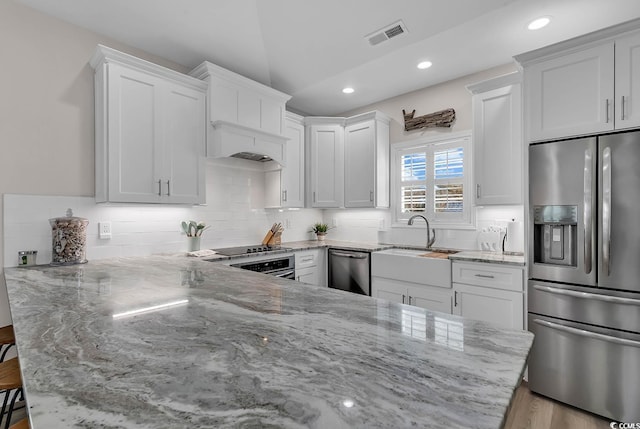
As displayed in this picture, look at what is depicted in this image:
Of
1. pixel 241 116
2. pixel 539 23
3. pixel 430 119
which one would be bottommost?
pixel 241 116

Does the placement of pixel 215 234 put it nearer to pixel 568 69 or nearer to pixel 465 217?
pixel 465 217

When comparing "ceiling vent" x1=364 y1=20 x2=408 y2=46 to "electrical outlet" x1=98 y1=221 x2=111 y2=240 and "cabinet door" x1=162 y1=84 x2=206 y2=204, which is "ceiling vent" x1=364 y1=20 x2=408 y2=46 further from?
"electrical outlet" x1=98 y1=221 x2=111 y2=240

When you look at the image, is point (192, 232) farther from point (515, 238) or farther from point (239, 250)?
point (515, 238)

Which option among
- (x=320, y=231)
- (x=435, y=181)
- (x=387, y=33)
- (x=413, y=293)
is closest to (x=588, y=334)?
(x=413, y=293)

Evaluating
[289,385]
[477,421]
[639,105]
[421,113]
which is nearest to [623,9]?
[639,105]

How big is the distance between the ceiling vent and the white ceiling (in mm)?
37

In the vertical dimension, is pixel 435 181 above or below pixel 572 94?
below

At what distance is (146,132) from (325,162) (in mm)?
2070

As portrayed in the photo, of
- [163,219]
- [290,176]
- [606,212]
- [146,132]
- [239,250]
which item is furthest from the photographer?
[290,176]

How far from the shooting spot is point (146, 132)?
251 centimetres

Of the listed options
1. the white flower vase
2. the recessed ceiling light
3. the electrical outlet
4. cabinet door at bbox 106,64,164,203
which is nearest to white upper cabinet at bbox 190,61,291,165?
cabinet door at bbox 106,64,164,203

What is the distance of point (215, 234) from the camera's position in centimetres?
331

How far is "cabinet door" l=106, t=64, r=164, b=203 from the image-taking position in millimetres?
2334

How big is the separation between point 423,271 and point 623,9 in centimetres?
244
